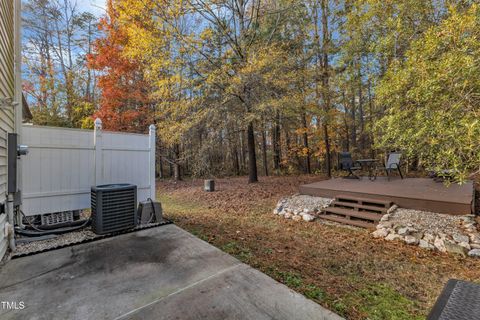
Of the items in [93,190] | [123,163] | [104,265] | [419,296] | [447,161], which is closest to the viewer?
[419,296]

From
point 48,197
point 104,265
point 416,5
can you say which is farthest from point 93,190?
point 416,5

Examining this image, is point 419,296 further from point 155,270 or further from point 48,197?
point 48,197

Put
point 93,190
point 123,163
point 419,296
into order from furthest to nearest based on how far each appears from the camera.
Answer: point 123,163
point 93,190
point 419,296

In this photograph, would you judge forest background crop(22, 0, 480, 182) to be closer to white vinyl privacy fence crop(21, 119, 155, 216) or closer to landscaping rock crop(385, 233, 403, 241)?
landscaping rock crop(385, 233, 403, 241)

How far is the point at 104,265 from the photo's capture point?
2357 mm

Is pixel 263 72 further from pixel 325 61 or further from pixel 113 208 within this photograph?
pixel 113 208

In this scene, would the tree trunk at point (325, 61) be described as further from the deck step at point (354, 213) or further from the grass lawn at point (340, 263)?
the grass lawn at point (340, 263)

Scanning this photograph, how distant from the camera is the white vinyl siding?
255 cm

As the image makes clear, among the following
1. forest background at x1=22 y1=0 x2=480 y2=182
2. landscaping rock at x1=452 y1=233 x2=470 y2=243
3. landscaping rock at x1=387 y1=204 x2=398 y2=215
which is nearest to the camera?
forest background at x1=22 y1=0 x2=480 y2=182

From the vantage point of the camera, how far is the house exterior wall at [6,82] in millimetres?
2553

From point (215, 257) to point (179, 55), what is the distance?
6.22 meters

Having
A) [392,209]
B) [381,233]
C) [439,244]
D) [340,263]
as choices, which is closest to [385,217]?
[392,209]

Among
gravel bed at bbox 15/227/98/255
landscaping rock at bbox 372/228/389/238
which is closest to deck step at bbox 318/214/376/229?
landscaping rock at bbox 372/228/389/238

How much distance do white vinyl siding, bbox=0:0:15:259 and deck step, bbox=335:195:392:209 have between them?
5.48m
